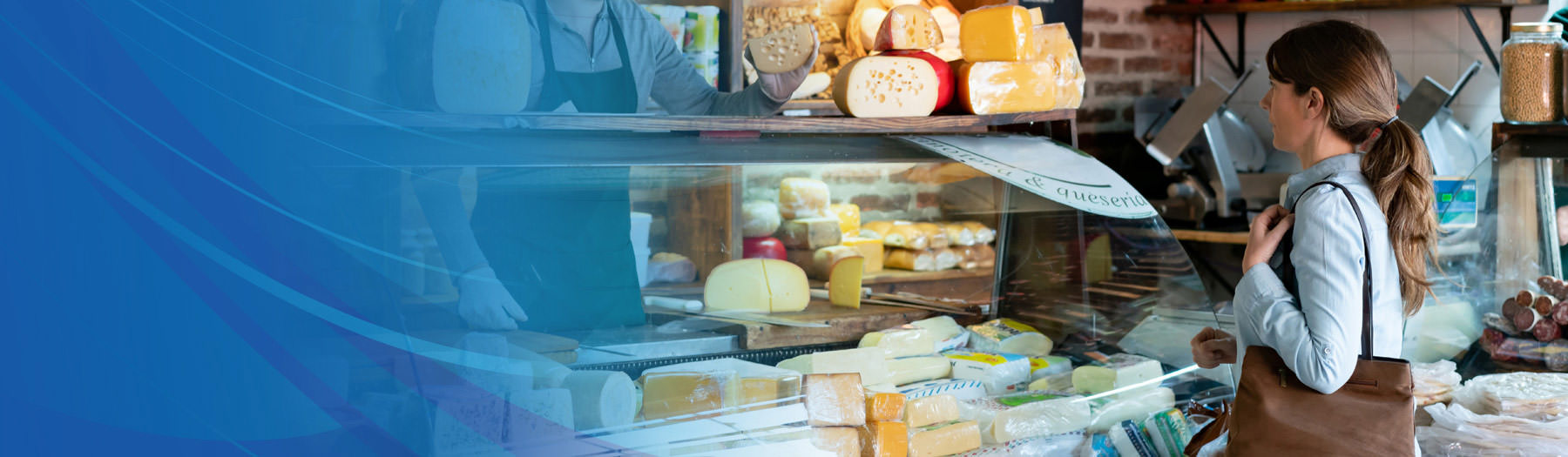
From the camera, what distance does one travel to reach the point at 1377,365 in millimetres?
1390

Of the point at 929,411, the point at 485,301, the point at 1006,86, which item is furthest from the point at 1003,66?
the point at 485,301

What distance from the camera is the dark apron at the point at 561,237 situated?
1491mm

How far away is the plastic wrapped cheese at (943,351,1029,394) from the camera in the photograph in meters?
1.89

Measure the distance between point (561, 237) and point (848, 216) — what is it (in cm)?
75

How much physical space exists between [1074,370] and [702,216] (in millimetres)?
711

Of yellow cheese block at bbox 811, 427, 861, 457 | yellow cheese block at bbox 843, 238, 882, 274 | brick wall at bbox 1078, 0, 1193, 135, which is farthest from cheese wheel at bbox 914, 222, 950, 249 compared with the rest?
brick wall at bbox 1078, 0, 1193, 135

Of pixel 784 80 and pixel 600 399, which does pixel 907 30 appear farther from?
pixel 600 399

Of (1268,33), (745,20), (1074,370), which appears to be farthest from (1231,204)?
(1074,370)

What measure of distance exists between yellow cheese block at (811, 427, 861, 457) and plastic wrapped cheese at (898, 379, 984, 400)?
0.62ft

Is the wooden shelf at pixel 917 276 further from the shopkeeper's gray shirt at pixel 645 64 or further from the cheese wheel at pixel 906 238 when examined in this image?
the shopkeeper's gray shirt at pixel 645 64

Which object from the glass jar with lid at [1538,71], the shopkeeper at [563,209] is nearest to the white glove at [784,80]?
the shopkeeper at [563,209]

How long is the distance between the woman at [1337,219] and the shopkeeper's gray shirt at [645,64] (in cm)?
80

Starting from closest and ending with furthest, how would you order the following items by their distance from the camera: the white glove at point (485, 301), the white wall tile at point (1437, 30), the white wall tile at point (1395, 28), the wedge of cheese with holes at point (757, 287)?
the white glove at point (485, 301)
the wedge of cheese with holes at point (757, 287)
the white wall tile at point (1437, 30)
the white wall tile at point (1395, 28)

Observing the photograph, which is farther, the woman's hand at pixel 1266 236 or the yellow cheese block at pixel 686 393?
the yellow cheese block at pixel 686 393
